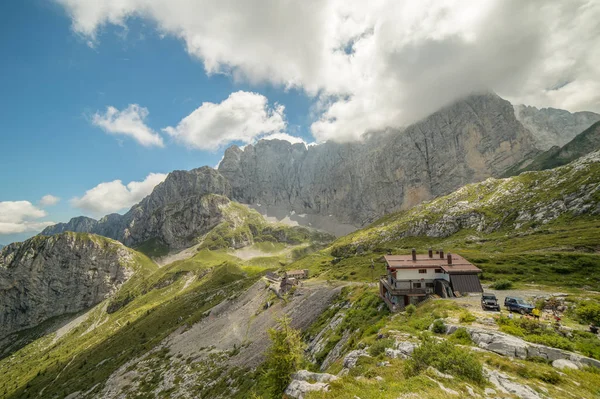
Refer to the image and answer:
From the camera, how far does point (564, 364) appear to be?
61.9 feet

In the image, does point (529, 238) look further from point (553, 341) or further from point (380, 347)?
point (380, 347)

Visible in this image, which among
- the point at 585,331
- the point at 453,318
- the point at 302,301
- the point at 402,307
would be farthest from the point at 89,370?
the point at 585,331

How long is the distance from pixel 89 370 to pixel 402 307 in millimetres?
156678

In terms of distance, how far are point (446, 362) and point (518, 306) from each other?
23.5 m

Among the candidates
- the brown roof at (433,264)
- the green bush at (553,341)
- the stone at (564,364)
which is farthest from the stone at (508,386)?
the brown roof at (433,264)

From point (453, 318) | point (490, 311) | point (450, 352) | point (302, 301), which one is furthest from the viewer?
point (302, 301)

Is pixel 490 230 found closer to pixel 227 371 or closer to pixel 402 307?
pixel 402 307

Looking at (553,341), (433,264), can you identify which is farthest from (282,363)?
(433,264)

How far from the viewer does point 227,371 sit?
6212 centimetres

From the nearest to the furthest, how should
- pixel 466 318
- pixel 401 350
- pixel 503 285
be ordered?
pixel 401 350
pixel 466 318
pixel 503 285

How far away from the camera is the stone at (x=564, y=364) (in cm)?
1855

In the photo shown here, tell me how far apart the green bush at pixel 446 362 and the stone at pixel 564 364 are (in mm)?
5749

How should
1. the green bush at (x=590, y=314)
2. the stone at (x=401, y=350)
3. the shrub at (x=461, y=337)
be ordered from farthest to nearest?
the green bush at (x=590, y=314)
the shrub at (x=461, y=337)
the stone at (x=401, y=350)

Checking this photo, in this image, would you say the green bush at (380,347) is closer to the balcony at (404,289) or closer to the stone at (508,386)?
the stone at (508,386)
